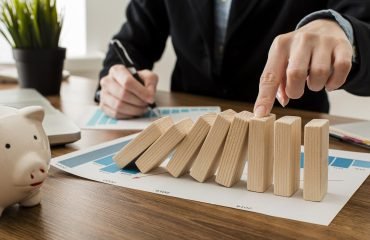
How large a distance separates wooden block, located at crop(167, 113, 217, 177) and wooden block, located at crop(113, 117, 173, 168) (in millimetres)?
34

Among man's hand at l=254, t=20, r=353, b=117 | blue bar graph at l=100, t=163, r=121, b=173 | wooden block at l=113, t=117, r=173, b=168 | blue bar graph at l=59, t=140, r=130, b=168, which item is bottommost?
blue bar graph at l=59, t=140, r=130, b=168

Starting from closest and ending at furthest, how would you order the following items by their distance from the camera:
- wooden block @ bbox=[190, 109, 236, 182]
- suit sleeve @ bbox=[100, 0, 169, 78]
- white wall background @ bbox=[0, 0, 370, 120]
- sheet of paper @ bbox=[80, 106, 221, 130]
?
wooden block @ bbox=[190, 109, 236, 182] → sheet of paper @ bbox=[80, 106, 221, 130] → suit sleeve @ bbox=[100, 0, 169, 78] → white wall background @ bbox=[0, 0, 370, 120]

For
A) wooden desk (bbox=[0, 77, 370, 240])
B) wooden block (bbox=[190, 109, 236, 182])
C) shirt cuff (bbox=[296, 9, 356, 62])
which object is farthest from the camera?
shirt cuff (bbox=[296, 9, 356, 62])

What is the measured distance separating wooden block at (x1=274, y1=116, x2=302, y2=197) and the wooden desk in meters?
0.06

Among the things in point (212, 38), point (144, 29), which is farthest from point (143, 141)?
point (144, 29)

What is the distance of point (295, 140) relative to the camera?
55cm

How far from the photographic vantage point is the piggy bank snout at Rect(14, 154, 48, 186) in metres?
0.48

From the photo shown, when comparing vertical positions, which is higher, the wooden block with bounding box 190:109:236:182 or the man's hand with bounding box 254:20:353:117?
the man's hand with bounding box 254:20:353:117

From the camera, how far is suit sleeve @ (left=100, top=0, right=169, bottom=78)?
1433mm

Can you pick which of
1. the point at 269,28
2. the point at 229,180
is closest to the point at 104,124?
the point at 229,180

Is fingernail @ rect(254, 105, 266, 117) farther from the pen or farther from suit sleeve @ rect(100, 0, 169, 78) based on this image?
suit sleeve @ rect(100, 0, 169, 78)

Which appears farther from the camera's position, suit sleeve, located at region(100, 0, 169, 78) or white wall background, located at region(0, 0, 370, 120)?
white wall background, located at region(0, 0, 370, 120)

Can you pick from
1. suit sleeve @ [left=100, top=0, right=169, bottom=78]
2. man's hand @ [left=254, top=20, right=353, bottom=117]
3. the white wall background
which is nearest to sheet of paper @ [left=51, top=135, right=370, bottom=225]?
man's hand @ [left=254, top=20, right=353, bottom=117]

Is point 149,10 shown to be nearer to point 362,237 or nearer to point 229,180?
point 229,180
